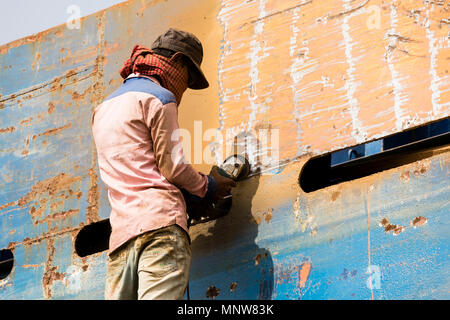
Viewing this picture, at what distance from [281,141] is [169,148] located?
31.4 inches

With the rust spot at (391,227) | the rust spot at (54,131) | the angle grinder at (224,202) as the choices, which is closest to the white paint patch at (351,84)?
the rust spot at (391,227)

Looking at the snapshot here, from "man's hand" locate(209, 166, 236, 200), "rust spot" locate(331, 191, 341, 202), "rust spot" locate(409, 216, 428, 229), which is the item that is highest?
"man's hand" locate(209, 166, 236, 200)

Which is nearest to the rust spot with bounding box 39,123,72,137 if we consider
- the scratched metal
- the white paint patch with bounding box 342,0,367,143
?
the scratched metal

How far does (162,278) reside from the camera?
9.78 feet

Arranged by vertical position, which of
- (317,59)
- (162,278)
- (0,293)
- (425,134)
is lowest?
(162,278)

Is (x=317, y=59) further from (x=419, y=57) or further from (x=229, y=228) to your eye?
(x=229, y=228)

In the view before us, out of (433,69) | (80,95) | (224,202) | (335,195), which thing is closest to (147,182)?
(224,202)

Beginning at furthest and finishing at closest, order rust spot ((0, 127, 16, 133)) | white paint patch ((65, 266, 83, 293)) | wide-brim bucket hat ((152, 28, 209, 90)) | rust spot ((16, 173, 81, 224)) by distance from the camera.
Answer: rust spot ((0, 127, 16, 133)) → rust spot ((16, 173, 81, 224)) → white paint patch ((65, 266, 83, 293)) → wide-brim bucket hat ((152, 28, 209, 90))

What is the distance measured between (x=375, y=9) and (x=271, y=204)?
3.50 feet

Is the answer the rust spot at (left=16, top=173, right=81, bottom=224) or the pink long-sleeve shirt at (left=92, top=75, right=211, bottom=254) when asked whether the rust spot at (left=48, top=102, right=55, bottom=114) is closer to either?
the rust spot at (left=16, top=173, right=81, bottom=224)

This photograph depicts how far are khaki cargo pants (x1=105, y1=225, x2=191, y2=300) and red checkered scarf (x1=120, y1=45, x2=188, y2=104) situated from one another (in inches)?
29.7

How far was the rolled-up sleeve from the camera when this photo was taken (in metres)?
3.23

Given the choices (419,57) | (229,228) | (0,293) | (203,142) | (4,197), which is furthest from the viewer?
(4,197)

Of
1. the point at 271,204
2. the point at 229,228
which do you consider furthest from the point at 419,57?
the point at 229,228
